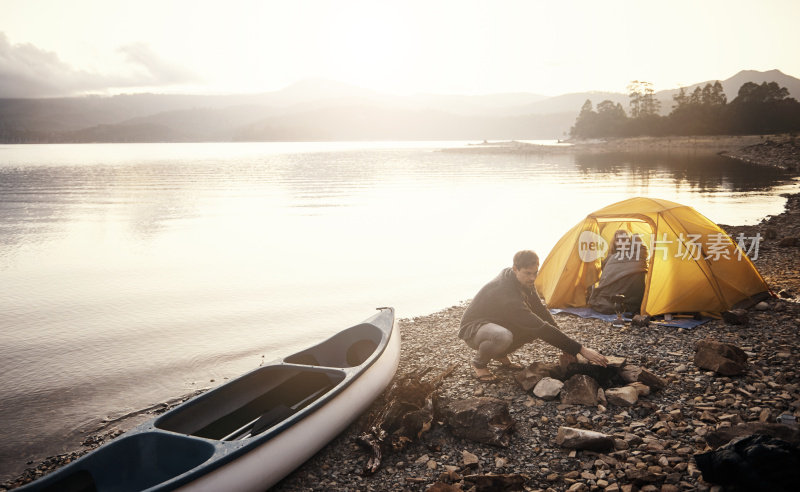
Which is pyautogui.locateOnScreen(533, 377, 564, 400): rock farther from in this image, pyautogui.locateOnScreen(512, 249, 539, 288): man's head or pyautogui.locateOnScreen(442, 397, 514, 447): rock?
pyautogui.locateOnScreen(512, 249, 539, 288): man's head

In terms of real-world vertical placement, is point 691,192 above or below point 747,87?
below

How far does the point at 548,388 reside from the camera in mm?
7535

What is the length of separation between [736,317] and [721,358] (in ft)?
8.98

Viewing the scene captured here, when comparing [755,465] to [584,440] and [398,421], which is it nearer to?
[584,440]

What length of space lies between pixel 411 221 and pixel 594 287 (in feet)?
66.2

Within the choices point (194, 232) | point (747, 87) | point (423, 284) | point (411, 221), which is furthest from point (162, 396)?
point (747, 87)

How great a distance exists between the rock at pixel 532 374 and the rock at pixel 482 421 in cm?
101

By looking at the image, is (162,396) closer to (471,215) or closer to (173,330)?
(173,330)

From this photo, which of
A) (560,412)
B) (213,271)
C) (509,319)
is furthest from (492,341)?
(213,271)

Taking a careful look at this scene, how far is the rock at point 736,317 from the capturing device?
9750 mm

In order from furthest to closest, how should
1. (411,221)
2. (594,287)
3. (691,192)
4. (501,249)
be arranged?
(691,192) < (411,221) < (501,249) < (594,287)

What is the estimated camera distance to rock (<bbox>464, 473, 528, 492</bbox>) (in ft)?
18.1

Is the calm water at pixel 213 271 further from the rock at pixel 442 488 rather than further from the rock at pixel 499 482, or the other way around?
the rock at pixel 499 482

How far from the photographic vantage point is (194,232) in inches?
1112
